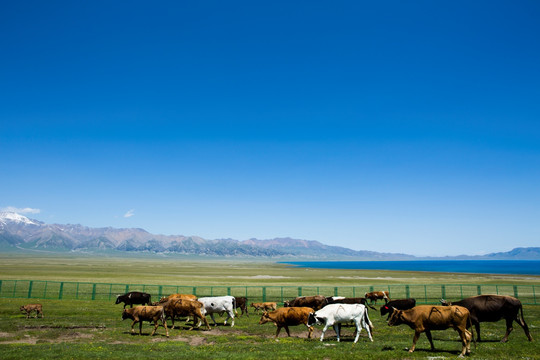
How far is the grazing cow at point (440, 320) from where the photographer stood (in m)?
16.4

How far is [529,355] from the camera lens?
15.8 meters

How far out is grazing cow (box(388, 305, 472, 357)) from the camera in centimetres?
1642

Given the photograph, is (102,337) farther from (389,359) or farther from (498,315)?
(498,315)

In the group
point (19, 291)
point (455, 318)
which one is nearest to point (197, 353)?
point (455, 318)

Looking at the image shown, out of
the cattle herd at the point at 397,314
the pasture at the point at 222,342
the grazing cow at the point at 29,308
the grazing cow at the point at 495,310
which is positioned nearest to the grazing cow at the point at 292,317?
the cattle herd at the point at 397,314

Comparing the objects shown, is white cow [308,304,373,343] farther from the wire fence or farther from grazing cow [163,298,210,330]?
the wire fence

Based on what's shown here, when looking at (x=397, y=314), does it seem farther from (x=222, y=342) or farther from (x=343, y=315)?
(x=222, y=342)

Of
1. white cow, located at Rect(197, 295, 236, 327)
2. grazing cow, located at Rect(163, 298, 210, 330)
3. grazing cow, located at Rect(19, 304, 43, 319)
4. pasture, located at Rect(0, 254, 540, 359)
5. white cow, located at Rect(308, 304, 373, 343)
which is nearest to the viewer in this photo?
pasture, located at Rect(0, 254, 540, 359)

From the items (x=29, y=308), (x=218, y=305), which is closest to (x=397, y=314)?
(x=218, y=305)

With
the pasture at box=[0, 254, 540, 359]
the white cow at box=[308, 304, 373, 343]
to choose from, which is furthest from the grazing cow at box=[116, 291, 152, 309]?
the white cow at box=[308, 304, 373, 343]

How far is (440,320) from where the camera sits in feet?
54.9

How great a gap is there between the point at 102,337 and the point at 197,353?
7.91 m

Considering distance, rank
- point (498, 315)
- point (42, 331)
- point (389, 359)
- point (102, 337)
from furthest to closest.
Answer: point (42, 331) < point (102, 337) < point (498, 315) < point (389, 359)

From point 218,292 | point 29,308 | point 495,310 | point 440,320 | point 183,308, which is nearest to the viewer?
point 440,320
